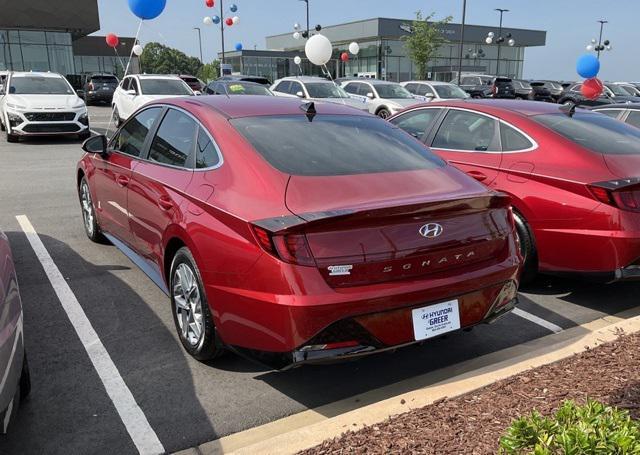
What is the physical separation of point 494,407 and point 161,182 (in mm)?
2509

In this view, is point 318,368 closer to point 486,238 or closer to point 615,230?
point 486,238

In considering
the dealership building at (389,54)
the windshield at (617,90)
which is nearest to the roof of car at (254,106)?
the windshield at (617,90)

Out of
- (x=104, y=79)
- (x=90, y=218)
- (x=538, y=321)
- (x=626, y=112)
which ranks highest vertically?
(x=104, y=79)

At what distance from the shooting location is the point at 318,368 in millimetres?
3635

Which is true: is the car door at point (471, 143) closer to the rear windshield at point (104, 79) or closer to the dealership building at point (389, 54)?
the rear windshield at point (104, 79)

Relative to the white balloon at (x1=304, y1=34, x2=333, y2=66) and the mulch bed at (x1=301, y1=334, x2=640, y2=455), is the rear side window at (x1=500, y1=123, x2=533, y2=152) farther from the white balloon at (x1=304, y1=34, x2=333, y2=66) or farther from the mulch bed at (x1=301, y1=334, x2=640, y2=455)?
the white balloon at (x1=304, y1=34, x2=333, y2=66)

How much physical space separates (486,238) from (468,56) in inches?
2849

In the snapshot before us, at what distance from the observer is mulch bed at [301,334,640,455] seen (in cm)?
254

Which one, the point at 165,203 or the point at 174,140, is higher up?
the point at 174,140

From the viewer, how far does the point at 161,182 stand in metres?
3.92

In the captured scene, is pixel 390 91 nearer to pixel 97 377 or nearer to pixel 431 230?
pixel 431 230

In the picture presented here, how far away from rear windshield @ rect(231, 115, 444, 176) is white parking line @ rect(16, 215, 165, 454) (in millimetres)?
1540

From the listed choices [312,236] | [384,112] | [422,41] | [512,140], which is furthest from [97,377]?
[422,41]

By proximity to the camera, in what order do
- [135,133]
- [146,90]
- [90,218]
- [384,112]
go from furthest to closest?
1. [384,112]
2. [146,90]
3. [90,218]
4. [135,133]
